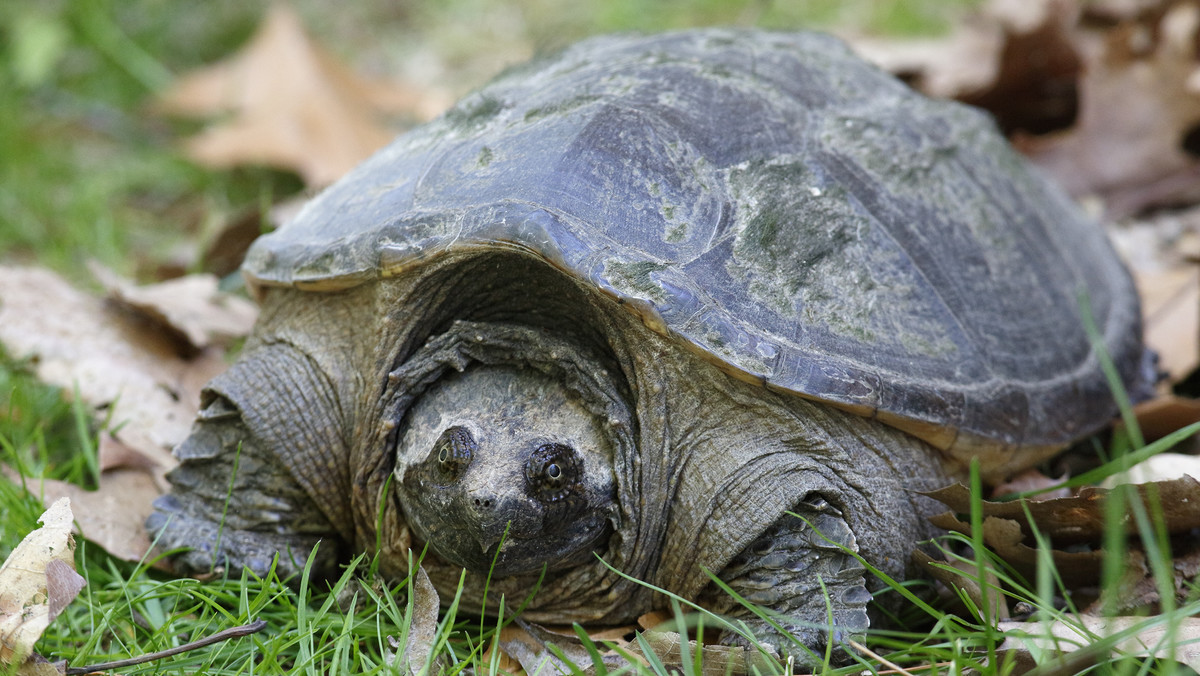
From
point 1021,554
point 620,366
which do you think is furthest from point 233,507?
point 1021,554

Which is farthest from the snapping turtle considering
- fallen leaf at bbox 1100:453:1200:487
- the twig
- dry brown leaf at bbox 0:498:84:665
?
dry brown leaf at bbox 0:498:84:665

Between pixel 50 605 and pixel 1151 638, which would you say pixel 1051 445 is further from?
pixel 50 605

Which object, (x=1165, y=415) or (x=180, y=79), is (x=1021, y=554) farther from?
(x=180, y=79)

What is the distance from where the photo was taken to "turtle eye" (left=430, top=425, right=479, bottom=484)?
2225 millimetres

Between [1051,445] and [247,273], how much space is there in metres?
2.37

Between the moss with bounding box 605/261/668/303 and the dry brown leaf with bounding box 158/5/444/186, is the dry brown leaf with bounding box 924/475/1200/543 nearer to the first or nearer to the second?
the moss with bounding box 605/261/668/303

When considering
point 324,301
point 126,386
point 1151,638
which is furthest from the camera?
point 126,386

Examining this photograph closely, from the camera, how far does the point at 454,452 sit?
2.22 metres

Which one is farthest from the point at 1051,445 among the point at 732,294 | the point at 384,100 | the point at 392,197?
the point at 384,100

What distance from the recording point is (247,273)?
2857mm

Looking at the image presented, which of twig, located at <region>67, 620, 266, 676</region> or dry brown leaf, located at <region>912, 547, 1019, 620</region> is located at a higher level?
twig, located at <region>67, 620, 266, 676</region>

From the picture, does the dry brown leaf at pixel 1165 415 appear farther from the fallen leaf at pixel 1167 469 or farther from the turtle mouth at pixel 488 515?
the turtle mouth at pixel 488 515

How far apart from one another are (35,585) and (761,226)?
179 centimetres

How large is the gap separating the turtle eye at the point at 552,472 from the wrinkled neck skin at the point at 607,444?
1.0 inches
